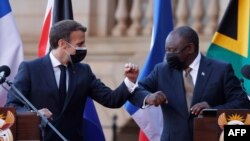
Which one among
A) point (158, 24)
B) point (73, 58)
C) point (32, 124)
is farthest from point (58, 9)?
point (32, 124)

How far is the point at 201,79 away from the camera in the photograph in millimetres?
9461

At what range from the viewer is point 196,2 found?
13938mm

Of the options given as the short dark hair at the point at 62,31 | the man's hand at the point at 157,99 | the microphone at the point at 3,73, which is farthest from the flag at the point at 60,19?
the microphone at the point at 3,73

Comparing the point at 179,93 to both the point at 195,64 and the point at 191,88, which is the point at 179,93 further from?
the point at 195,64

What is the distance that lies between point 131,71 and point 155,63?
1.87m

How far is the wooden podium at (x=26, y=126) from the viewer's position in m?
8.68

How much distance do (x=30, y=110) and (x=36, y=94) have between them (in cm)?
46

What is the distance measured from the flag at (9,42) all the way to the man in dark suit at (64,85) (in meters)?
1.61

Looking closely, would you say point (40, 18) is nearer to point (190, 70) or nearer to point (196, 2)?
point (196, 2)

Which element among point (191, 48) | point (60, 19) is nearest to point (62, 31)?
point (191, 48)

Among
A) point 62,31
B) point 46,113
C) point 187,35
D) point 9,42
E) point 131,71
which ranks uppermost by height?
point 62,31

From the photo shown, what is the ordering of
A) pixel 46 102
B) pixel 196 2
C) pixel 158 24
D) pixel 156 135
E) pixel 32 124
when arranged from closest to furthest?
pixel 32 124, pixel 46 102, pixel 156 135, pixel 158 24, pixel 196 2

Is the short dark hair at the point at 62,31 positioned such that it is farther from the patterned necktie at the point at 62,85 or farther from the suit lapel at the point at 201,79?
the suit lapel at the point at 201,79

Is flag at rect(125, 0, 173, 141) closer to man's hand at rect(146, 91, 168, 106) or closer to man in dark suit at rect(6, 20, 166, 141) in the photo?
man in dark suit at rect(6, 20, 166, 141)
